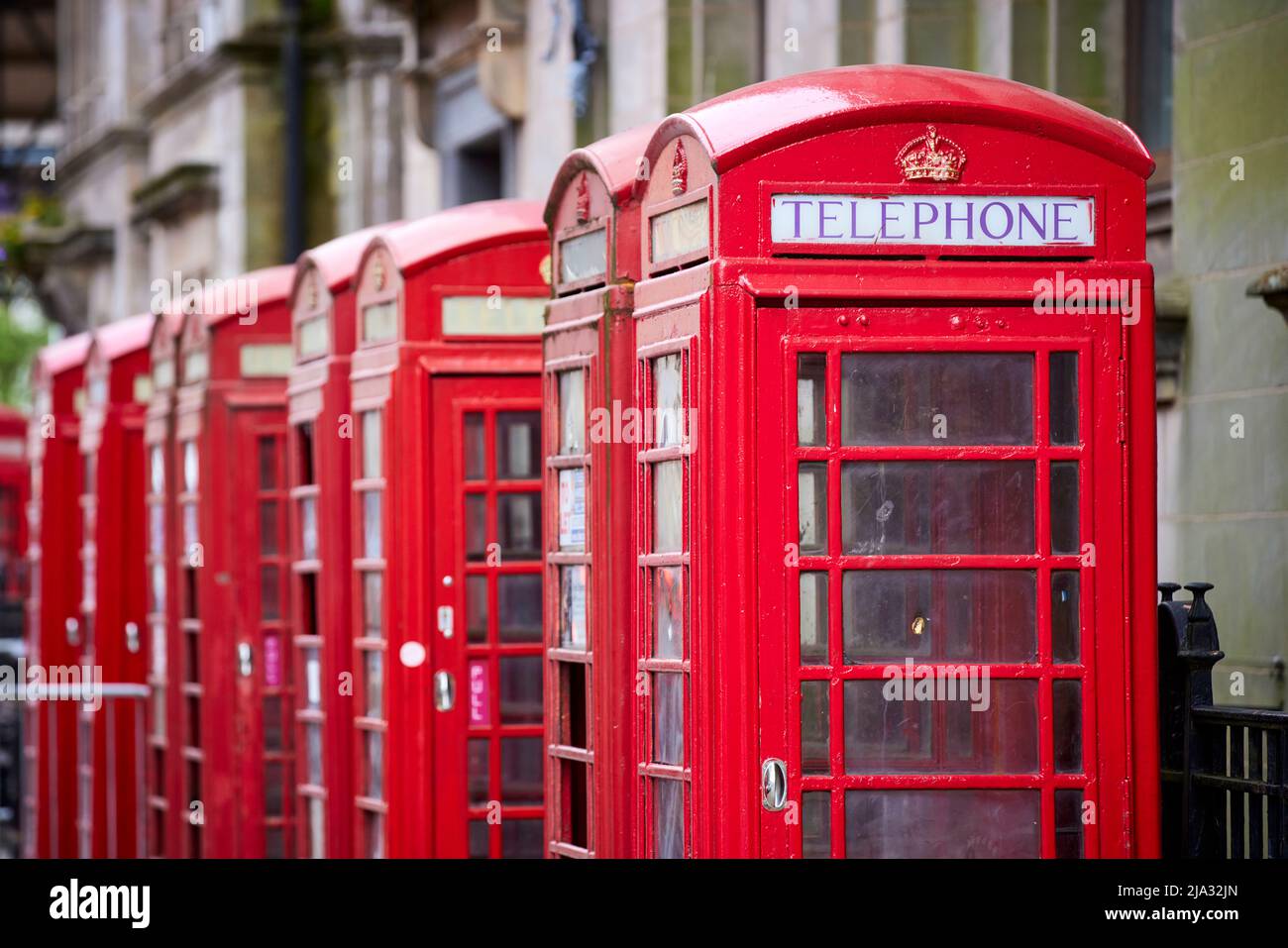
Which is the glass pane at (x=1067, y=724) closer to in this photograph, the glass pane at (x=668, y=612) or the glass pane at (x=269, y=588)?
the glass pane at (x=668, y=612)

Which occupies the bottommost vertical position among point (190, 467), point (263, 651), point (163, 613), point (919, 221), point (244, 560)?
point (263, 651)

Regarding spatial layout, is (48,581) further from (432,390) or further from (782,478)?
(782,478)

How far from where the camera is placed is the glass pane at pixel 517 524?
9867mm

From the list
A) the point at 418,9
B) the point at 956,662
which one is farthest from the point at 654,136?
the point at 418,9

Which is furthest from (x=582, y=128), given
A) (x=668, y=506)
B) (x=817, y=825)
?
(x=817, y=825)

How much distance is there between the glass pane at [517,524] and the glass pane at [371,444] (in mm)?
497

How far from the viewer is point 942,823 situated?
23.4 feet

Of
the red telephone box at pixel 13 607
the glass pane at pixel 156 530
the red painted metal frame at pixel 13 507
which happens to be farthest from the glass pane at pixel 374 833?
the red painted metal frame at pixel 13 507

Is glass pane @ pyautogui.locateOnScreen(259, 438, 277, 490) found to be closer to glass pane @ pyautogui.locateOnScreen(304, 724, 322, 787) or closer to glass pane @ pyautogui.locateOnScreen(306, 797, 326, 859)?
glass pane @ pyautogui.locateOnScreen(304, 724, 322, 787)

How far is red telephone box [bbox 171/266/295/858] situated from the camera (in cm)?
1194

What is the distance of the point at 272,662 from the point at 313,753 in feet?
3.18

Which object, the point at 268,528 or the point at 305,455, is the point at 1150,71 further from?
the point at 268,528

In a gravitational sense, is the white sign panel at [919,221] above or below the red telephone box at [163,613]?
above
